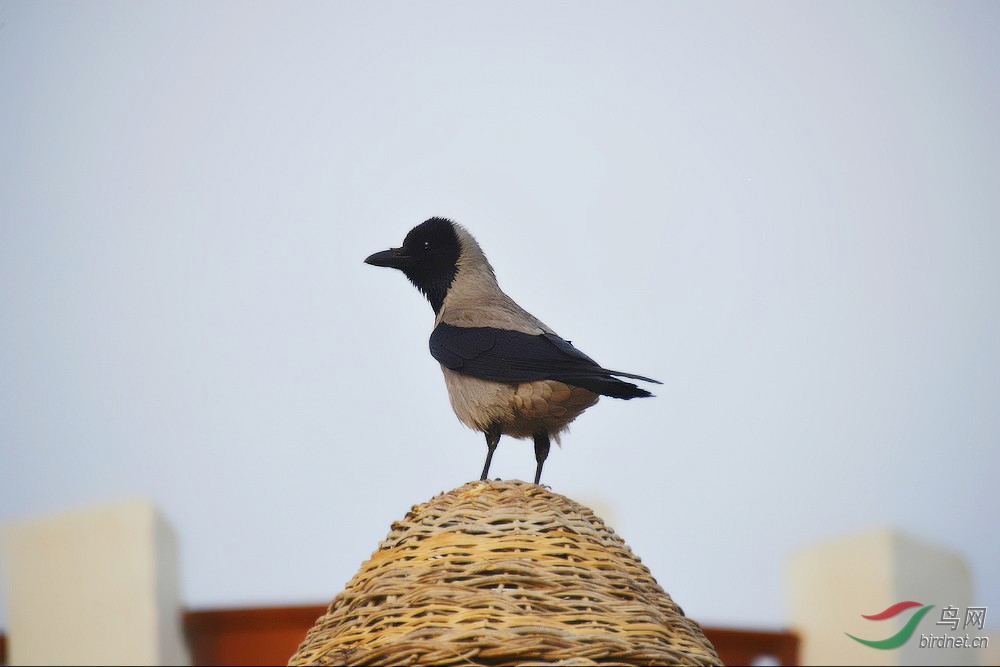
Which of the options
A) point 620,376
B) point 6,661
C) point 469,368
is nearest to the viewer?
point 620,376

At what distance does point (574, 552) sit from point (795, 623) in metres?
2.63

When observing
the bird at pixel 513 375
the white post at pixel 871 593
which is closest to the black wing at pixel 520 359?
the bird at pixel 513 375

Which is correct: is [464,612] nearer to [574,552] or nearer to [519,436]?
[574,552]

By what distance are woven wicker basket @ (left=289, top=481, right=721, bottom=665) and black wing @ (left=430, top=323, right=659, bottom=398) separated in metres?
0.61

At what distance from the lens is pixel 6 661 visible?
12.3 feet

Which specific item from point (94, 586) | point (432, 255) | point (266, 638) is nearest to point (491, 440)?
point (432, 255)

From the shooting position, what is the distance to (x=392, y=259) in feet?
10.2

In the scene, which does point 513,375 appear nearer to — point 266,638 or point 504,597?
point 504,597

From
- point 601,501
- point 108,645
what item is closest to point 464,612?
point 601,501

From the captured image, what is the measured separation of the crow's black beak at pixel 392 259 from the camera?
3082 millimetres

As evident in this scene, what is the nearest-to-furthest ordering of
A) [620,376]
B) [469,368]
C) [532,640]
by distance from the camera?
1. [532,640]
2. [620,376]
3. [469,368]

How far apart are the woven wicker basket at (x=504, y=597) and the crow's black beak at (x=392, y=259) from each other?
1.36 m

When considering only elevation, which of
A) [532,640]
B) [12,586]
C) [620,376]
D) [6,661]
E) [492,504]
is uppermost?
[620,376]

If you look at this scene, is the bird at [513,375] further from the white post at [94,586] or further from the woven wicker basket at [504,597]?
the white post at [94,586]
